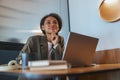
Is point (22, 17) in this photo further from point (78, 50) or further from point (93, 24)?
point (78, 50)

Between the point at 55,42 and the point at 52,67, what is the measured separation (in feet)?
3.45

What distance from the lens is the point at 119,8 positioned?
8.09ft

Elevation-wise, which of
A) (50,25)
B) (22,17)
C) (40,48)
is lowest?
(40,48)

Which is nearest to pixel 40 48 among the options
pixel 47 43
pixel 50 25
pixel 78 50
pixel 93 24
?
pixel 47 43

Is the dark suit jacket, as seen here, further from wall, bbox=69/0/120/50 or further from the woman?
wall, bbox=69/0/120/50

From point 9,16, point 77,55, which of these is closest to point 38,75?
point 77,55

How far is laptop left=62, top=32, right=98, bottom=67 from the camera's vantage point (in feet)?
5.08

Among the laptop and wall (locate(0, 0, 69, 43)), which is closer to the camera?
the laptop

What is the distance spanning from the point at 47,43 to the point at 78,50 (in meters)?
0.73

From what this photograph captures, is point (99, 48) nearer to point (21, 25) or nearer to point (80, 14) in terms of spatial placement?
point (80, 14)

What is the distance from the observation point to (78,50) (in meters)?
1.62

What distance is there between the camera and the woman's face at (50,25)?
251 cm

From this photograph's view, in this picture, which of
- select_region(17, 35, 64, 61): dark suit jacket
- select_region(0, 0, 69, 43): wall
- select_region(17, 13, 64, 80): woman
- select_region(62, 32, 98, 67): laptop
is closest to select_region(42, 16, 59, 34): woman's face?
select_region(17, 13, 64, 80): woman

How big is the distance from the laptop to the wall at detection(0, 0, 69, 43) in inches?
55.6
